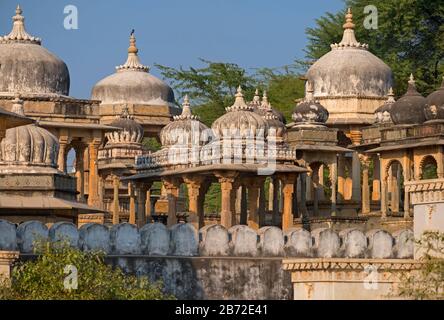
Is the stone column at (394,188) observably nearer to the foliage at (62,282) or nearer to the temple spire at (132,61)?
the temple spire at (132,61)

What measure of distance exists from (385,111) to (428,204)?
27659 mm

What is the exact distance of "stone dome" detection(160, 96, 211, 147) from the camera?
5859cm

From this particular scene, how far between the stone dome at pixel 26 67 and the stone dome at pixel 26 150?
38.6 feet

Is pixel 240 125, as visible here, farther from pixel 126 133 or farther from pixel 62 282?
pixel 62 282

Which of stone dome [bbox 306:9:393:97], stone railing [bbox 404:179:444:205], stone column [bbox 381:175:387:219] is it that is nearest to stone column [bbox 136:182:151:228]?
stone column [bbox 381:175:387:219]

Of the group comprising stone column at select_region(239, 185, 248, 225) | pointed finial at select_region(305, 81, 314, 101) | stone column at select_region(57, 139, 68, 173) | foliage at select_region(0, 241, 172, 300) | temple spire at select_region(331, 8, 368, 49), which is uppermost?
temple spire at select_region(331, 8, 368, 49)

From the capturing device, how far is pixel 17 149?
51438mm

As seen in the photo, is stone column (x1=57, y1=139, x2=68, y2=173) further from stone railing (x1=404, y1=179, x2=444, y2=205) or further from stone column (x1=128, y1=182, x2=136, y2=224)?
stone railing (x1=404, y1=179, x2=444, y2=205)

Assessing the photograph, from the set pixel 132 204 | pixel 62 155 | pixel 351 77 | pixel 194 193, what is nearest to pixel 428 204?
pixel 194 193

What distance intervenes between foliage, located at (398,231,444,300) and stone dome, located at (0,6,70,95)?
90.9 ft

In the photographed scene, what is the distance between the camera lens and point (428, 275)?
35.2m

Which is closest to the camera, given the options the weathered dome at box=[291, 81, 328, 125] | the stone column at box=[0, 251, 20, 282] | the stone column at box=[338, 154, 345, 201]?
the stone column at box=[0, 251, 20, 282]
